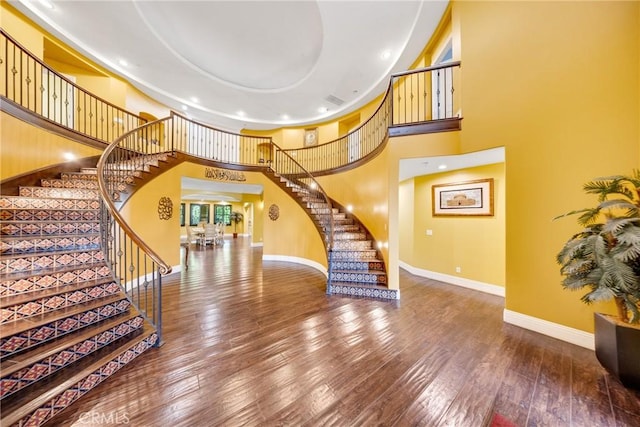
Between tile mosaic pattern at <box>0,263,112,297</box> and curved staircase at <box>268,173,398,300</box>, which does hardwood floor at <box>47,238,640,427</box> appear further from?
tile mosaic pattern at <box>0,263,112,297</box>

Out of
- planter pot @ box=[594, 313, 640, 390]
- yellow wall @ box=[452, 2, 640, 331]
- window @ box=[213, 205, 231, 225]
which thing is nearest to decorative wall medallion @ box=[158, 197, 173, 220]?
yellow wall @ box=[452, 2, 640, 331]

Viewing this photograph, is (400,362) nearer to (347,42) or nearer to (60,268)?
(60,268)

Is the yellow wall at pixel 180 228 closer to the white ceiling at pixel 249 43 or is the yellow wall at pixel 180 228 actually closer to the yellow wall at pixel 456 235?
the yellow wall at pixel 456 235

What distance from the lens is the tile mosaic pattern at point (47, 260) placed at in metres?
2.05

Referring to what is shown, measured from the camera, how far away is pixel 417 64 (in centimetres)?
505

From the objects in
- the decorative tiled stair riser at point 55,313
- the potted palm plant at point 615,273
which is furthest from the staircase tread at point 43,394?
the potted palm plant at point 615,273

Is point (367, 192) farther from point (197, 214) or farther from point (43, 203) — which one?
point (197, 214)

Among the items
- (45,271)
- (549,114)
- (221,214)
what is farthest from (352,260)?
(221,214)

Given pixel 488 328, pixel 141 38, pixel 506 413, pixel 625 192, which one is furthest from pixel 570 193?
pixel 141 38

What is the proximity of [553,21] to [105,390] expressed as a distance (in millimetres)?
5953

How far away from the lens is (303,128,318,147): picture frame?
27.9 ft

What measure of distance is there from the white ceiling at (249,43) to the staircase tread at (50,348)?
540cm

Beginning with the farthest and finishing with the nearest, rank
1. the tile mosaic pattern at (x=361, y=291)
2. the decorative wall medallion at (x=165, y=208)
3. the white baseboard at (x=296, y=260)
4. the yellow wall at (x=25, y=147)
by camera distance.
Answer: the white baseboard at (x=296, y=260), the decorative wall medallion at (x=165, y=208), the tile mosaic pattern at (x=361, y=291), the yellow wall at (x=25, y=147)

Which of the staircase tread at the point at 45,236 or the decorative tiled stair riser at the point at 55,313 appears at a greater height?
the staircase tread at the point at 45,236
